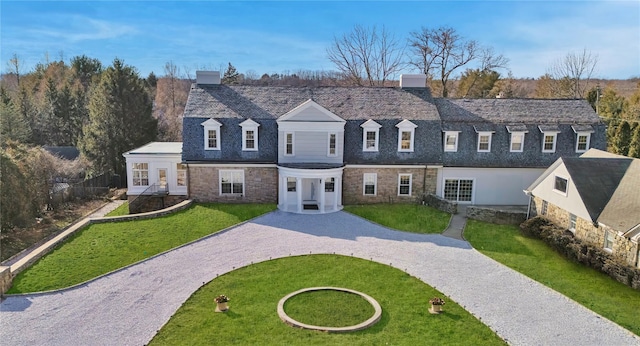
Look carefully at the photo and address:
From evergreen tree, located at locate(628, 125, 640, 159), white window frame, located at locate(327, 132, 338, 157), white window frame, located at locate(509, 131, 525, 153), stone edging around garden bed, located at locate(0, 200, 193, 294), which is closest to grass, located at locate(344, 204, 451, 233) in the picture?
white window frame, located at locate(327, 132, 338, 157)

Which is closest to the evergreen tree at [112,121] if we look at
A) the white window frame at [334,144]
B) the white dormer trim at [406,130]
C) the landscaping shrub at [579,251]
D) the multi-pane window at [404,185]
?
the white window frame at [334,144]

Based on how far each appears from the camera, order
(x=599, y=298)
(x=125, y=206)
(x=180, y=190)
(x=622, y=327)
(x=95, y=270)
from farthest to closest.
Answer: (x=125, y=206) < (x=180, y=190) < (x=95, y=270) < (x=599, y=298) < (x=622, y=327)

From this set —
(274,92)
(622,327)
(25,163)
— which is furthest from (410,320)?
(25,163)

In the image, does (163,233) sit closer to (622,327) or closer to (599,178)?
(622,327)

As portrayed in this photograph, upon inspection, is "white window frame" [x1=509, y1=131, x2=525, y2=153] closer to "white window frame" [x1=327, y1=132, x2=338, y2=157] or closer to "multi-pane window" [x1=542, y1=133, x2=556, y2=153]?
"multi-pane window" [x1=542, y1=133, x2=556, y2=153]

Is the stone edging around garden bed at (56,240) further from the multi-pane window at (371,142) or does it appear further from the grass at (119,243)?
the multi-pane window at (371,142)

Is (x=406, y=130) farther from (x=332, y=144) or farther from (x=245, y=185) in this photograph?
(x=245, y=185)

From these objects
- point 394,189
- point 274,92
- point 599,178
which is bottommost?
point 394,189
